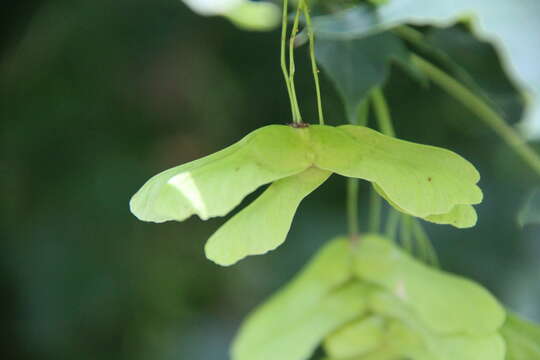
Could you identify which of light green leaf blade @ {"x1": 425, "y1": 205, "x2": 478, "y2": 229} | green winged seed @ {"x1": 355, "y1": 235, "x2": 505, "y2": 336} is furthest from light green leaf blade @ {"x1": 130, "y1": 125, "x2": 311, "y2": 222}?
green winged seed @ {"x1": 355, "y1": 235, "x2": 505, "y2": 336}

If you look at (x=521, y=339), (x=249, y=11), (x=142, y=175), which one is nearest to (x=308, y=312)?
(x=521, y=339)

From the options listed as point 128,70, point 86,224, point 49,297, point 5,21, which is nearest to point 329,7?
point 5,21

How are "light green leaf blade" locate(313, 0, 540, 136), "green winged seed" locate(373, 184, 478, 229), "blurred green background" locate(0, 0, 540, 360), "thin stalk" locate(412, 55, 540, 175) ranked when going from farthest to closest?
"blurred green background" locate(0, 0, 540, 360), "thin stalk" locate(412, 55, 540, 175), "green winged seed" locate(373, 184, 478, 229), "light green leaf blade" locate(313, 0, 540, 136)

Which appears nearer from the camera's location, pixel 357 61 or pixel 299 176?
pixel 299 176

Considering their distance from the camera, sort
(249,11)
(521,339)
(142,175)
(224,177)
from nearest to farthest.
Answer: (224,177) → (521,339) → (249,11) → (142,175)

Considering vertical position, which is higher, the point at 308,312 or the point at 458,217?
the point at 458,217

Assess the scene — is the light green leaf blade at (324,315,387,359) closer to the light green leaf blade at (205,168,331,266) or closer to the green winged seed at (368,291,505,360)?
the green winged seed at (368,291,505,360)

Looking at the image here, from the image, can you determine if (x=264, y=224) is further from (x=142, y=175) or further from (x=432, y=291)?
(x=142, y=175)
